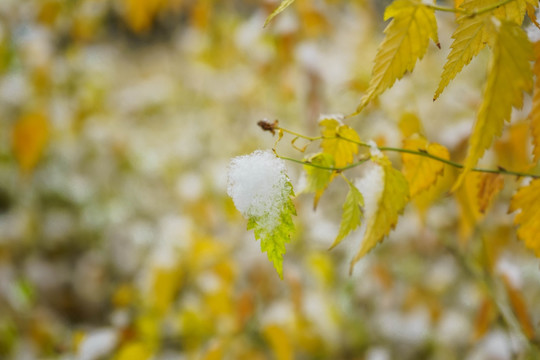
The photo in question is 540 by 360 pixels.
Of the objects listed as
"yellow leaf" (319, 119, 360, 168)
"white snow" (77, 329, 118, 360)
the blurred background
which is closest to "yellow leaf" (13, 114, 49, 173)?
the blurred background

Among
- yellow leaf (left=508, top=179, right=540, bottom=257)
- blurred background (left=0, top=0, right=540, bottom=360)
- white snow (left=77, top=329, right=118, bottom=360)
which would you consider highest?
blurred background (left=0, top=0, right=540, bottom=360)

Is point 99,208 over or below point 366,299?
over

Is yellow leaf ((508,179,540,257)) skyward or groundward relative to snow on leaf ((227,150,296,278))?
groundward

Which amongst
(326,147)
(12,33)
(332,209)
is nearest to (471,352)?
(332,209)

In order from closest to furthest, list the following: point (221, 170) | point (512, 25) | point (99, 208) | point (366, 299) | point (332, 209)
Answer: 1. point (512, 25)
2. point (366, 299)
3. point (332, 209)
4. point (99, 208)
5. point (221, 170)

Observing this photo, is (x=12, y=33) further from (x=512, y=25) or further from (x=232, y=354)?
(x=512, y=25)

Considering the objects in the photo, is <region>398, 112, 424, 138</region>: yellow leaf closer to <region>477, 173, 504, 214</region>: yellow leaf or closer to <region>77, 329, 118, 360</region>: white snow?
<region>477, 173, 504, 214</region>: yellow leaf

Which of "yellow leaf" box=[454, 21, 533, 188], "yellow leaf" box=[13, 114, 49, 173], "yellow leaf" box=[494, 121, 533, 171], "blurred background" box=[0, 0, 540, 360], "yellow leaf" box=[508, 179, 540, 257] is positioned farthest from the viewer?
"yellow leaf" box=[13, 114, 49, 173]

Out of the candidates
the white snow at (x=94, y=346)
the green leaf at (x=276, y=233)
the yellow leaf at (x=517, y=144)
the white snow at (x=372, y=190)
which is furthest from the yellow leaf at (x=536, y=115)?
the white snow at (x=94, y=346)
